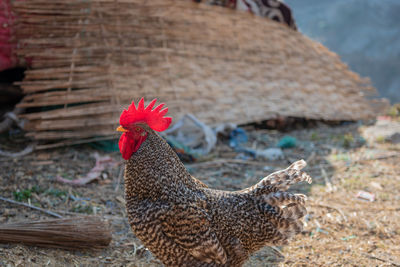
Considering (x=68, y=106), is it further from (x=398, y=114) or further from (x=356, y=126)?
(x=398, y=114)

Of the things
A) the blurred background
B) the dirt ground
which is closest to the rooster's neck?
the dirt ground

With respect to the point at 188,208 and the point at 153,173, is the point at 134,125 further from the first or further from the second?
the point at 188,208

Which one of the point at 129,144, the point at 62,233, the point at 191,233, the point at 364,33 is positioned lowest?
the point at 62,233

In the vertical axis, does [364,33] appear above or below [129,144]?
below

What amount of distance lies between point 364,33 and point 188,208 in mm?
21344

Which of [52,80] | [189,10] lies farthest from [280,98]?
[52,80]

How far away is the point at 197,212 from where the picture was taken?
247 cm

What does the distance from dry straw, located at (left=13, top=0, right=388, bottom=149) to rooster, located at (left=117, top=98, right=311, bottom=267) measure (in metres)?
2.92

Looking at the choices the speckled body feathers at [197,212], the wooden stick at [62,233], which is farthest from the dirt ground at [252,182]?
the speckled body feathers at [197,212]

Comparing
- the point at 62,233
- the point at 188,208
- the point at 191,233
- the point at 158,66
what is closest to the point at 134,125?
the point at 188,208

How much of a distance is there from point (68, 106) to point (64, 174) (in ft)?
4.32

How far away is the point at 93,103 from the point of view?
17.7 ft

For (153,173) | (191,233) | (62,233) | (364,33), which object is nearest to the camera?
(191,233)

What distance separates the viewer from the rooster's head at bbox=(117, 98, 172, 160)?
2.55 m
